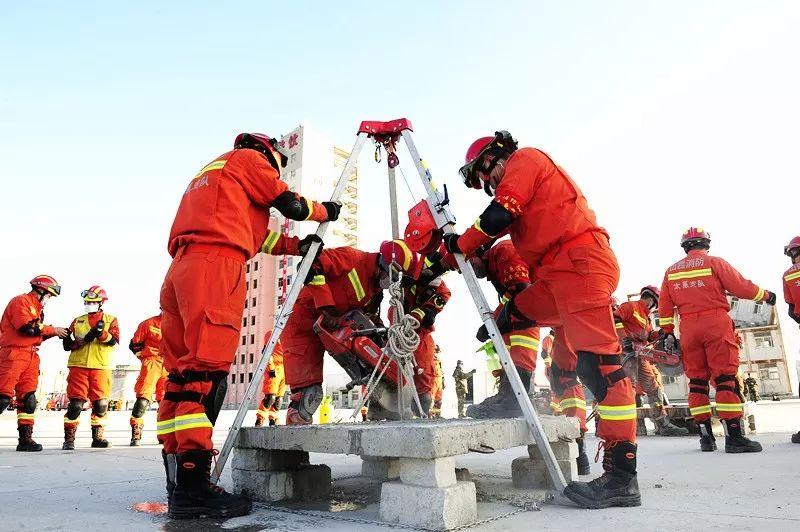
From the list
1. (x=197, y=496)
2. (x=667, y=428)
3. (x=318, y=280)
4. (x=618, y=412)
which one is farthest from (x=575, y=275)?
(x=667, y=428)

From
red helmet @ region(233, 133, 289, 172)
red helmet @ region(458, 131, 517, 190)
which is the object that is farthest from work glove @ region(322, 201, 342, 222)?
red helmet @ region(458, 131, 517, 190)

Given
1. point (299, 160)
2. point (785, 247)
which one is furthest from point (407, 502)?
point (299, 160)

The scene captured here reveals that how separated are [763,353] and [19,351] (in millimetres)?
36334

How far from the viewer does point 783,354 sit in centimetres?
3084

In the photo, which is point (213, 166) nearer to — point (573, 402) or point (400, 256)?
point (400, 256)

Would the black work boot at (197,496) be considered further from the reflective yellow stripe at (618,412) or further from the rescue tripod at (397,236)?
the reflective yellow stripe at (618,412)

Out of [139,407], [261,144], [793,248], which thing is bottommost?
[139,407]

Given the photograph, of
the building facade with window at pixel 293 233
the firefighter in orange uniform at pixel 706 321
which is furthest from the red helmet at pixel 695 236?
the building facade with window at pixel 293 233

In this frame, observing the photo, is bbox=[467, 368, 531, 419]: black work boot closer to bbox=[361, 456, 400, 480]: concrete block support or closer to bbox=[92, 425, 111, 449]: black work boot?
bbox=[361, 456, 400, 480]: concrete block support

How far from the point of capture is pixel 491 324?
3.08 meters

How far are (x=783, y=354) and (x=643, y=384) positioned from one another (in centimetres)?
2906

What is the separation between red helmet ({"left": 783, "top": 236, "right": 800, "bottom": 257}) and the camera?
613 cm

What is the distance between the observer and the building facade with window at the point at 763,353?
101 ft

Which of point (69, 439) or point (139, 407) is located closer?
point (69, 439)
